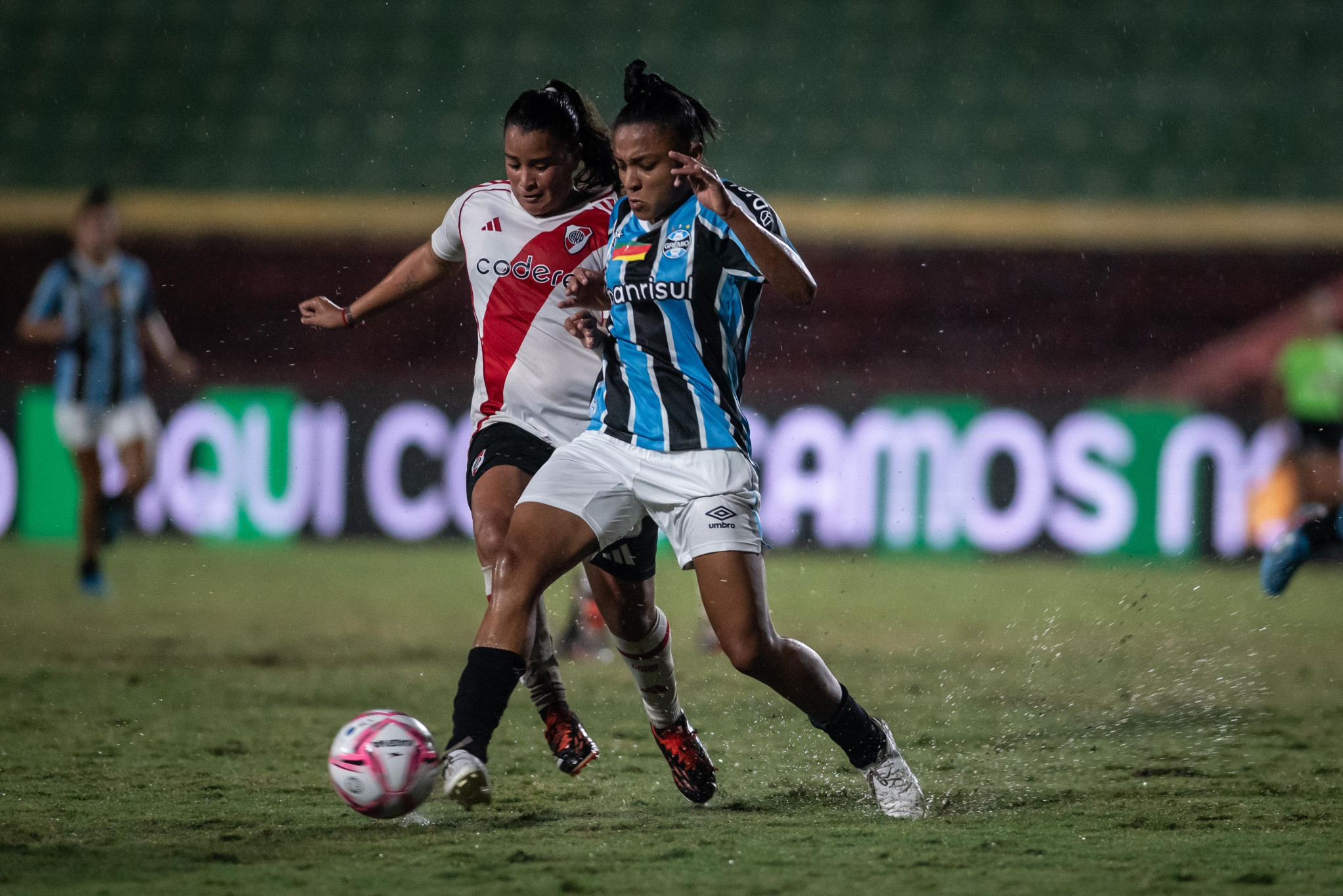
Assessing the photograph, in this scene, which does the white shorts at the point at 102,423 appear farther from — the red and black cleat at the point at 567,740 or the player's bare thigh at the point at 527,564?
the player's bare thigh at the point at 527,564

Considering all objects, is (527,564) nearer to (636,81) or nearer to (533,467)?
(533,467)

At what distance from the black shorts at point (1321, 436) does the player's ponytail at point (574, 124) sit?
813cm

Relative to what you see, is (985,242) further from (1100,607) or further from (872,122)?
(1100,607)

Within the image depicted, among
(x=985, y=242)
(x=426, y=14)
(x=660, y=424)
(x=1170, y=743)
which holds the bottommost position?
(x=1170, y=743)

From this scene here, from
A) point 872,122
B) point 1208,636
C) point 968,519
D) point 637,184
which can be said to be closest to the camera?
point 637,184

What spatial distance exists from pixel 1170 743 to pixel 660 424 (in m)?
2.42

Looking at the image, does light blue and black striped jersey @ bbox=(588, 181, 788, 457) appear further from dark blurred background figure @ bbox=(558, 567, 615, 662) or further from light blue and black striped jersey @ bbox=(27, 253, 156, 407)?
light blue and black striped jersey @ bbox=(27, 253, 156, 407)

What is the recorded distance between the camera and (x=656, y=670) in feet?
14.0

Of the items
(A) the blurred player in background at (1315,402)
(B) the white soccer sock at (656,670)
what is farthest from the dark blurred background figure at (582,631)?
(A) the blurred player in background at (1315,402)

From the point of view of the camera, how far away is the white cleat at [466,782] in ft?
11.2

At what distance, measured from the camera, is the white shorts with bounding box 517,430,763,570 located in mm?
3797

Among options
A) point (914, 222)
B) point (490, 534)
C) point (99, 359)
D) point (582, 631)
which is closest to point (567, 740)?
point (490, 534)

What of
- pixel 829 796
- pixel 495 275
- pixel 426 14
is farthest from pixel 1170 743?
pixel 426 14

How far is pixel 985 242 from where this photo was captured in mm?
13484
